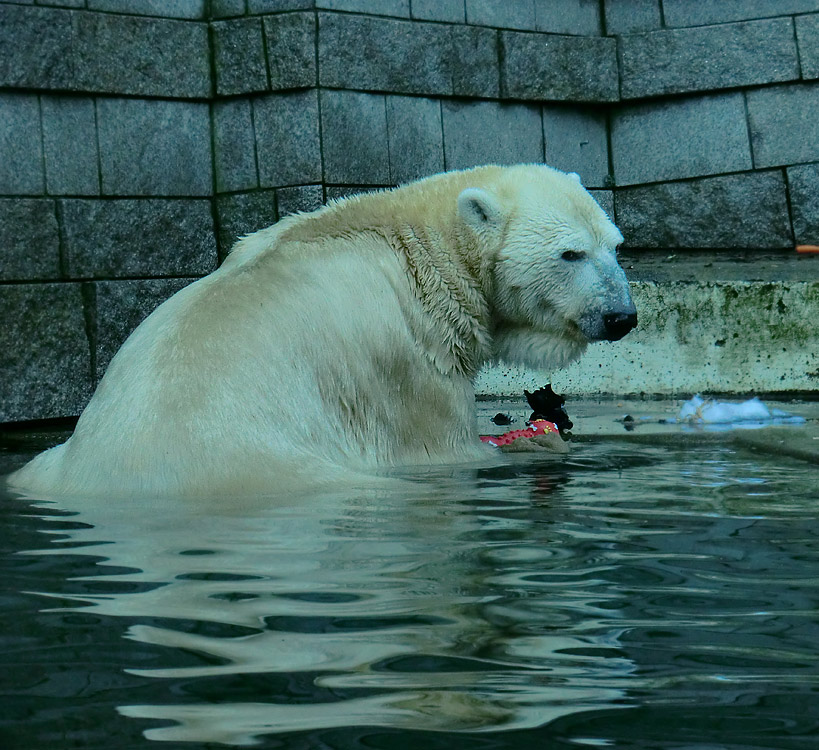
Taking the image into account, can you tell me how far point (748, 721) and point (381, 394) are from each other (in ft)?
8.63

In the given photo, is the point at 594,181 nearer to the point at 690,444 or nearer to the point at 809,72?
the point at 809,72

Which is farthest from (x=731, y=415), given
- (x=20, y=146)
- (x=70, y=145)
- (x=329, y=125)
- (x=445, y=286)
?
(x=20, y=146)

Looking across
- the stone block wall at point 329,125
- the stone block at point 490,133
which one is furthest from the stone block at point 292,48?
the stone block at point 490,133

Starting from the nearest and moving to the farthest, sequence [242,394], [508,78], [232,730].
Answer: [232,730] → [242,394] → [508,78]

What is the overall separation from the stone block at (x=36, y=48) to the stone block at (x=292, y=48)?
36.6 inches

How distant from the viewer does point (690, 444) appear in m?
4.48

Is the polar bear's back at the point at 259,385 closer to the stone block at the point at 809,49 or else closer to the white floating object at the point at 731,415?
the white floating object at the point at 731,415

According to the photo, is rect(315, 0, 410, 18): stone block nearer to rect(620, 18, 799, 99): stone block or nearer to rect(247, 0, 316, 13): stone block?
rect(247, 0, 316, 13): stone block

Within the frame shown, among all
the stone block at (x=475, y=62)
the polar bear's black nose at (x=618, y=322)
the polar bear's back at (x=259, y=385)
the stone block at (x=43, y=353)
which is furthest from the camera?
the stone block at (x=475, y=62)

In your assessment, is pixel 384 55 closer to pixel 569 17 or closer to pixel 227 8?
pixel 227 8

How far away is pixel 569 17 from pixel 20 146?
3.07m

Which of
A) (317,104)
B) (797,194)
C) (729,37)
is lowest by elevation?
(797,194)

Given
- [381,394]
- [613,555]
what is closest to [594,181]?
[381,394]

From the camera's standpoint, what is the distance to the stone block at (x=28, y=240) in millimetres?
5645
